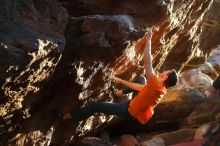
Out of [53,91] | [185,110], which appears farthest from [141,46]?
[185,110]

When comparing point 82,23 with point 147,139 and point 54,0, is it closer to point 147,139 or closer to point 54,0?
point 54,0

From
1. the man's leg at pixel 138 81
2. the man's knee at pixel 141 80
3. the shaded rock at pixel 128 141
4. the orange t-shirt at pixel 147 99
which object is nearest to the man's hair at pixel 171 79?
the orange t-shirt at pixel 147 99

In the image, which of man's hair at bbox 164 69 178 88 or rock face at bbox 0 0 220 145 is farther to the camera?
man's hair at bbox 164 69 178 88

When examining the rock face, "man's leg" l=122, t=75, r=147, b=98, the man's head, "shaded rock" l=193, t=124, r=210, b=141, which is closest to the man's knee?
"man's leg" l=122, t=75, r=147, b=98

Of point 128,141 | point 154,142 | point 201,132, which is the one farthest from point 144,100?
point 201,132

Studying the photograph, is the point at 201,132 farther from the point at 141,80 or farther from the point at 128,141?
the point at 141,80

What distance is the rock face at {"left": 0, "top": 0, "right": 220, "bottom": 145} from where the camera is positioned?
5.05 m

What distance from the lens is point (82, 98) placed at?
296 inches

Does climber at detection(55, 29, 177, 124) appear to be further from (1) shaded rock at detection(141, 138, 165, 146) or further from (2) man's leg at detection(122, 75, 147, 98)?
(1) shaded rock at detection(141, 138, 165, 146)

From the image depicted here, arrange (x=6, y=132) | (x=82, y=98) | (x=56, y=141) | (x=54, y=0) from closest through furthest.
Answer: (x=54, y=0)
(x=6, y=132)
(x=82, y=98)
(x=56, y=141)

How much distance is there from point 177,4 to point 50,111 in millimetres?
3255

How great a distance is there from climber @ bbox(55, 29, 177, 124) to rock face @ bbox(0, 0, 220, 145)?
0.29 meters

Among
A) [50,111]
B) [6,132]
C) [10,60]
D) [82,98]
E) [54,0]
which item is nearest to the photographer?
[10,60]

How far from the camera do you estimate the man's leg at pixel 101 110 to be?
6.88 metres
